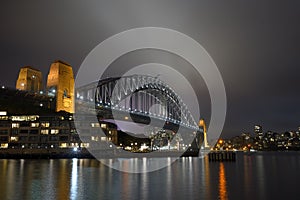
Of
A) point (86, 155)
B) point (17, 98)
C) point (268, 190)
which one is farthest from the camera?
point (17, 98)

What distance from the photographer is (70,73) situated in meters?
93.2

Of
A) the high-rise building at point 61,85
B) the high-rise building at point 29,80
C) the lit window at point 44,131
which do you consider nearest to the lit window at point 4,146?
the lit window at point 44,131

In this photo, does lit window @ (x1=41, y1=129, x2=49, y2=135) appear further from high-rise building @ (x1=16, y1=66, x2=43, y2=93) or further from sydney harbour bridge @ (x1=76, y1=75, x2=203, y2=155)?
high-rise building @ (x1=16, y1=66, x2=43, y2=93)

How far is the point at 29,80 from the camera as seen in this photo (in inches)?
3979

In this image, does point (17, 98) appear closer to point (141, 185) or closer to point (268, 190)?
point (141, 185)

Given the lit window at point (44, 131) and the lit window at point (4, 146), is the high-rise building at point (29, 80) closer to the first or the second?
the lit window at point (4, 146)

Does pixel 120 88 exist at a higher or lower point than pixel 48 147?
higher

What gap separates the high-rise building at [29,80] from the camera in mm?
99438

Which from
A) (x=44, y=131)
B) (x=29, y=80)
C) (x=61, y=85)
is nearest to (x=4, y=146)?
(x=44, y=131)

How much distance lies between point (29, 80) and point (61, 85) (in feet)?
63.3

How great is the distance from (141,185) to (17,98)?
77.8m

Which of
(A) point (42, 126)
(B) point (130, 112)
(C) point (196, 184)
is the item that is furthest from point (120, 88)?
(C) point (196, 184)

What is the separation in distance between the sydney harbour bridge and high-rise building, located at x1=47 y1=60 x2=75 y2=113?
3.32 meters

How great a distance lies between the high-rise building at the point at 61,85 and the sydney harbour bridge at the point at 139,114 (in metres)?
3.32
